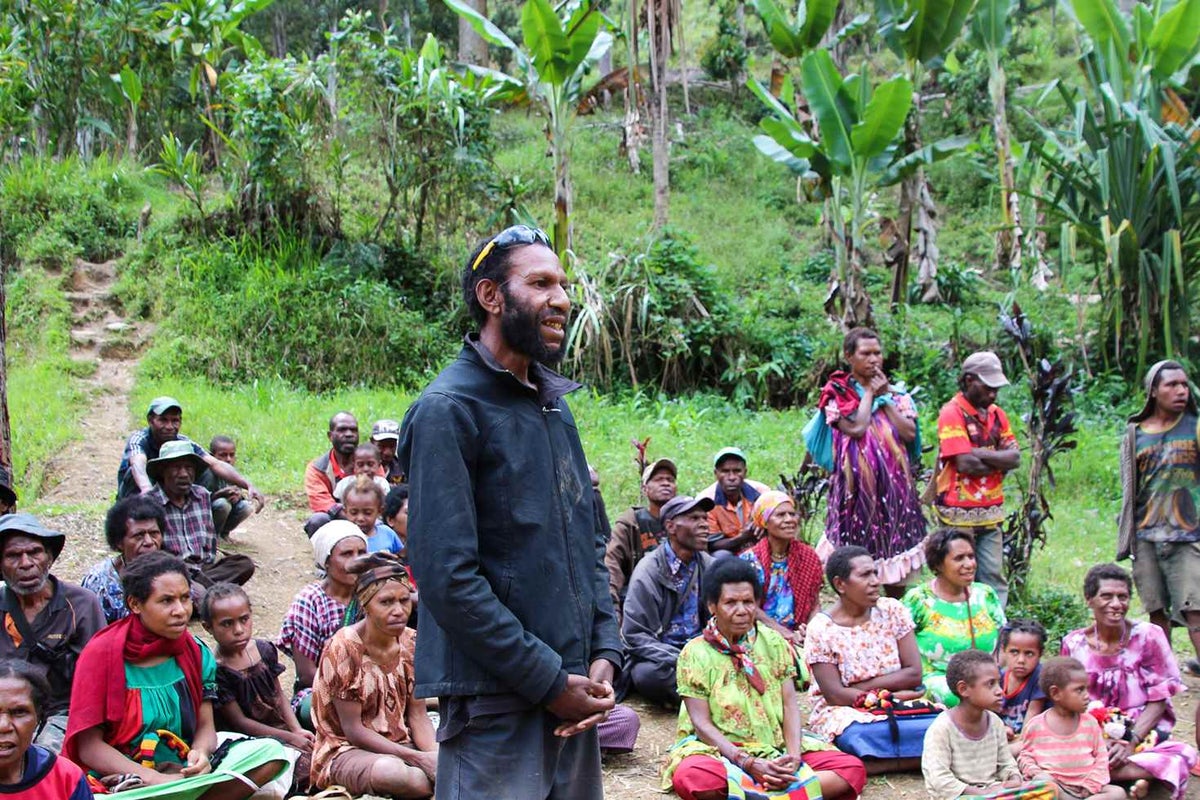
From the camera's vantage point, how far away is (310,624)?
534 cm

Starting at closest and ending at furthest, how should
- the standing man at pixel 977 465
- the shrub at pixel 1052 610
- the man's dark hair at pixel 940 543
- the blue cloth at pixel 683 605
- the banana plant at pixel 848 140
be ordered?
the man's dark hair at pixel 940 543
the blue cloth at pixel 683 605
the standing man at pixel 977 465
the shrub at pixel 1052 610
the banana plant at pixel 848 140

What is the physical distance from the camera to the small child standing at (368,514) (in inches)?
258

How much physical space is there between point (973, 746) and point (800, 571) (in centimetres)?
170

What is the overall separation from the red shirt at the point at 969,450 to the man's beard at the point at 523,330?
411cm

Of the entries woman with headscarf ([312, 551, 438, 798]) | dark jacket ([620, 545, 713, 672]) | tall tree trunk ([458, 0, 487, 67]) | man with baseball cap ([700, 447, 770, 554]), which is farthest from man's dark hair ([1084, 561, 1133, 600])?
tall tree trunk ([458, 0, 487, 67])

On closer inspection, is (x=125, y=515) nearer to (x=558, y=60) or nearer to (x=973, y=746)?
(x=973, y=746)

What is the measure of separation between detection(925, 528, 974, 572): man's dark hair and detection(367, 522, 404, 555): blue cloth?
9.24ft

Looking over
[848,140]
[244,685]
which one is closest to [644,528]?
[244,685]

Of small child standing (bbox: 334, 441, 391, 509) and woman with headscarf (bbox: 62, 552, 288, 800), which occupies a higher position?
small child standing (bbox: 334, 441, 391, 509)

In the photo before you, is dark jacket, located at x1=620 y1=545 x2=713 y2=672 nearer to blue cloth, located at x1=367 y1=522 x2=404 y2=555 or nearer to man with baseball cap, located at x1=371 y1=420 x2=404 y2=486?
blue cloth, located at x1=367 y1=522 x2=404 y2=555

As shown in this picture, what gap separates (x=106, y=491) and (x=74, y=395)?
199 cm

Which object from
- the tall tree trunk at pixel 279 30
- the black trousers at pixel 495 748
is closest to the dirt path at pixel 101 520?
the black trousers at pixel 495 748

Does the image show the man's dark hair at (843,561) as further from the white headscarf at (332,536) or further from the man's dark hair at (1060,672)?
the white headscarf at (332,536)

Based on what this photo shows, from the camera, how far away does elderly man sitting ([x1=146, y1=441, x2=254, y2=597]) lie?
6.62 meters
